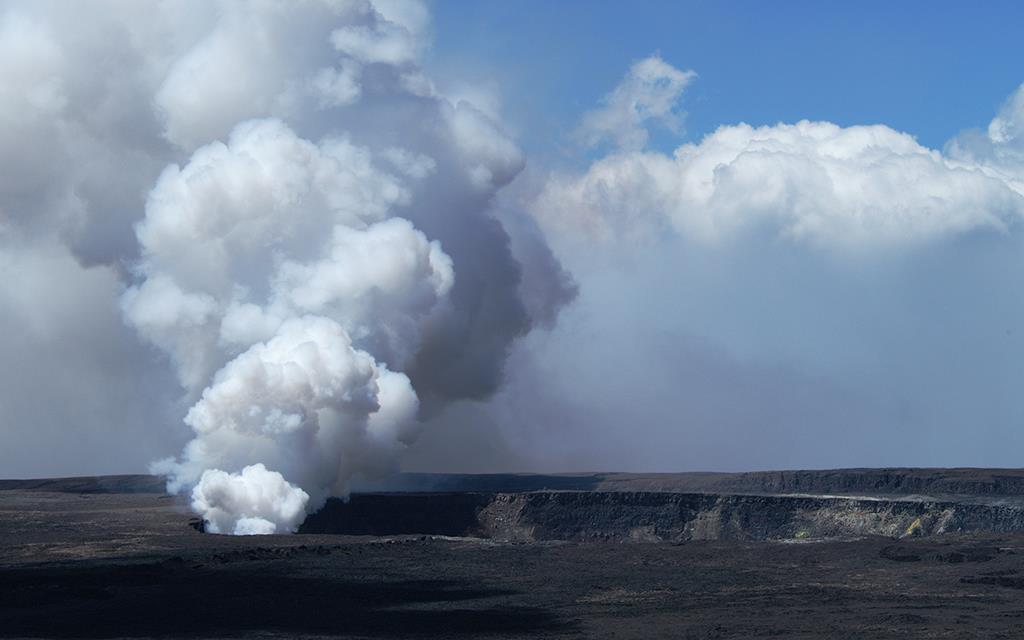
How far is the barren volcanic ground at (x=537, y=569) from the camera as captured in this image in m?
30.2

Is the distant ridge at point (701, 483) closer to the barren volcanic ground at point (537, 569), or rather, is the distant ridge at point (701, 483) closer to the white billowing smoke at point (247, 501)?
the barren volcanic ground at point (537, 569)

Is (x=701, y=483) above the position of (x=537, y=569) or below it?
above

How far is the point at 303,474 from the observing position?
176ft

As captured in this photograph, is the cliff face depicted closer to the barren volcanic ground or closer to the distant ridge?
the barren volcanic ground

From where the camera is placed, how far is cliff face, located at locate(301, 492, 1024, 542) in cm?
5975

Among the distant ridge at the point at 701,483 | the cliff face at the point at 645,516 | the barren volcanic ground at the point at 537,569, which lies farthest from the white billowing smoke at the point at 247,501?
the distant ridge at the point at 701,483

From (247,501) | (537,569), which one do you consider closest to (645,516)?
(247,501)

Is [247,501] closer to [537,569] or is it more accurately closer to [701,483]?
[537,569]

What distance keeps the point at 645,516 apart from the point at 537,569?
2568 cm

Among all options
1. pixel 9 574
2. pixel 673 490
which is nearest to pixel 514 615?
pixel 9 574

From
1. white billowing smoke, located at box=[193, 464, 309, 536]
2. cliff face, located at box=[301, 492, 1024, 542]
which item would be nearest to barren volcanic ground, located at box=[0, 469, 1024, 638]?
cliff face, located at box=[301, 492, 1024, 542]

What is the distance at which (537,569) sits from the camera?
4012 cm

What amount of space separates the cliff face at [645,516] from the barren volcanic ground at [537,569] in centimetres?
9

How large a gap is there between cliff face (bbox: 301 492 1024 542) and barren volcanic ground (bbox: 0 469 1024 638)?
88 millimetres
